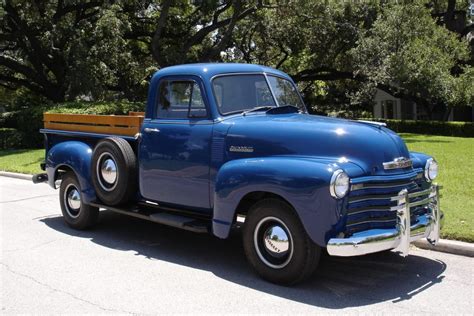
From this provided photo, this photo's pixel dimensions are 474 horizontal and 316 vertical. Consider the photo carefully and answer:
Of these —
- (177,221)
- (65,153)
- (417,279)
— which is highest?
(65,153)

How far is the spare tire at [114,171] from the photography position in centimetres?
651

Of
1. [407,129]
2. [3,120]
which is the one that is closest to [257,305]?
[407,129]

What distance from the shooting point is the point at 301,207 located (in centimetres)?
472

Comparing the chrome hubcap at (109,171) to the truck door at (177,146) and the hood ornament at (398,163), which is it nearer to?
the truck door at (177,146)

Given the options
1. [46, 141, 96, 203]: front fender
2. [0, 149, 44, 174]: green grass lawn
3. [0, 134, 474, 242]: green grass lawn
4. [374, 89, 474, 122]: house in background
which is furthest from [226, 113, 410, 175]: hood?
[374, 89, 474, 122]: house in background

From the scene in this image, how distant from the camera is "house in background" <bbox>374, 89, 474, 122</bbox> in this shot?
3450 cm

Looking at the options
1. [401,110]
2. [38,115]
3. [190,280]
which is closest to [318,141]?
[190,280]

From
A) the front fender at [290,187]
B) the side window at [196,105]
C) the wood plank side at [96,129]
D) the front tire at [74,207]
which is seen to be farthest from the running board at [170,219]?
the side window at [196,105]

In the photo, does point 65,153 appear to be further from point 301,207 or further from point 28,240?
point 301,207

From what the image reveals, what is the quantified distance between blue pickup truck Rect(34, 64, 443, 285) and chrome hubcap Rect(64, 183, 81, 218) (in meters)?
0.39

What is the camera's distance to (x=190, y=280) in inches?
209

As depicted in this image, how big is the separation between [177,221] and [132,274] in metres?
0.77

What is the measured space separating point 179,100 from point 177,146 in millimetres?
618

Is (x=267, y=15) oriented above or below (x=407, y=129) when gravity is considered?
above
